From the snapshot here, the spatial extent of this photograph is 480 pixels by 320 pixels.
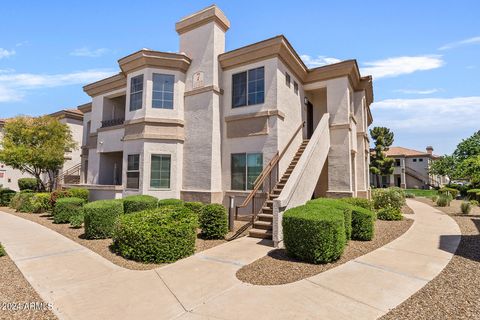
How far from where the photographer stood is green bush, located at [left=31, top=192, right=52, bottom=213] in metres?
14.6

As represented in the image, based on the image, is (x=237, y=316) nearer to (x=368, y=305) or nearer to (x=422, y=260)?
(x=368, y=305)

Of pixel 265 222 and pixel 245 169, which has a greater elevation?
pixel 245 169

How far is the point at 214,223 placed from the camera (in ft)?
28.9

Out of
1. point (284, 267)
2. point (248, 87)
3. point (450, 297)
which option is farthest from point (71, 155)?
point (450, 297)

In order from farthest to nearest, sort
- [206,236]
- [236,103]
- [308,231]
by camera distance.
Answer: [236,103] → [206,236] → [308,231]

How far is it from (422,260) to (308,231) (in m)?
3.02

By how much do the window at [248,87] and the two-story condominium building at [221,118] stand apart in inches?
2.0

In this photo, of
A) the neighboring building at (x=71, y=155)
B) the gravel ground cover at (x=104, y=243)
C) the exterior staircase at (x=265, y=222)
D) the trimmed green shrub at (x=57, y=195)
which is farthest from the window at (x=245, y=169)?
the neighboring building at (x=71, y=155)

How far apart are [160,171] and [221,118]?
4193 millimetres

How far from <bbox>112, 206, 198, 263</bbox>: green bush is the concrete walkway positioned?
44cm

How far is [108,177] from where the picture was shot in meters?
18.0

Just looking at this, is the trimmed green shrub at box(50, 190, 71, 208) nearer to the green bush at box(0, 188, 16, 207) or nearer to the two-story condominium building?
the two-story condominium building

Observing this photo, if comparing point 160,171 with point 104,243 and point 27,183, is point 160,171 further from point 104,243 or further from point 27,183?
point 27,183

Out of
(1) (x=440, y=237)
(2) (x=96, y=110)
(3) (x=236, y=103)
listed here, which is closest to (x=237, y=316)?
(1) (x=440, y=237)
